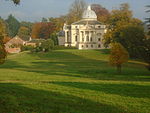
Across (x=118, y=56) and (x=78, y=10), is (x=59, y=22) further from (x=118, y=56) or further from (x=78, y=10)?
(x=118, y=56)

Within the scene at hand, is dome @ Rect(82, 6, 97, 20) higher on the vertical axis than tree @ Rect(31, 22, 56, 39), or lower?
higher

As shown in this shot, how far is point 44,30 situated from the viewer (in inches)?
5659

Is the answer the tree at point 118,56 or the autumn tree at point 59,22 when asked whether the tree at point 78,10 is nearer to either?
the autumn tree at point 59,22

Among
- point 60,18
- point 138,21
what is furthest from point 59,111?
point 60,18

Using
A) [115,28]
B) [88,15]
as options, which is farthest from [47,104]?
[88,15]

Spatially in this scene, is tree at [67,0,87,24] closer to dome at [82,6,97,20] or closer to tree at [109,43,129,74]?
dome at [82,6,97,20]

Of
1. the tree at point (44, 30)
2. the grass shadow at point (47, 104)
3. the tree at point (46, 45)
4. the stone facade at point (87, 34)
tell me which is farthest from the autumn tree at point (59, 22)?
the grass shadow at point (47, 104)

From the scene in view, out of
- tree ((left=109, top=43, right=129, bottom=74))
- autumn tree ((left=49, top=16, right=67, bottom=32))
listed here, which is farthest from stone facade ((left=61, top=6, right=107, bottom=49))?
tree ((left=109, top=43, right=129, bottom=74))

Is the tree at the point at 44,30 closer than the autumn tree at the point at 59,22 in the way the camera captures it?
No

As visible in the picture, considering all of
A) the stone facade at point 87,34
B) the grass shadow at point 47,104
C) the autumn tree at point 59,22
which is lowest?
the grass shadow at point 47,104

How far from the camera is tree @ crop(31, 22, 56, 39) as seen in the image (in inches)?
5428

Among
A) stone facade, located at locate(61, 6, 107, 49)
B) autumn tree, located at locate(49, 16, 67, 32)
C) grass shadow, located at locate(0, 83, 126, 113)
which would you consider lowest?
grass shadow, located at locate(0, 83, 126, 113)

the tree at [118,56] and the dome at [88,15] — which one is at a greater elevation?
the dome at [88,15]

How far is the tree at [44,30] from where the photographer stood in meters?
138
